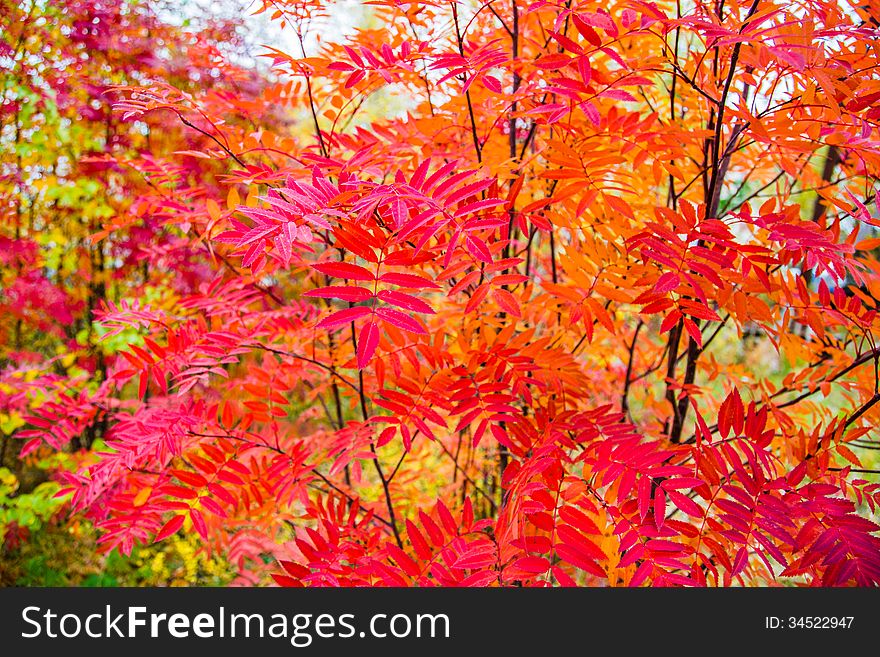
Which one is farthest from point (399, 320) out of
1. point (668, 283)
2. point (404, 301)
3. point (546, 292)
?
point (546, 292)

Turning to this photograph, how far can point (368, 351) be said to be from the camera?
724 mm

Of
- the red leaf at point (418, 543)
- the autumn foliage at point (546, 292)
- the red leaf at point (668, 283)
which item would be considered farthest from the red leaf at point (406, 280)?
the red leaf at point (418, 543)

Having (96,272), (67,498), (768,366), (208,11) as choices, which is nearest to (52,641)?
(67,498)

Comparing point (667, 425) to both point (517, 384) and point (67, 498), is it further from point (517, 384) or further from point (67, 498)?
point (67, 498)

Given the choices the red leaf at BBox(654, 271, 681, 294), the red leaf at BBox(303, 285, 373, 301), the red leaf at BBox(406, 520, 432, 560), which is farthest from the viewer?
the red leaf at BBox(406, 520, 432, 560)

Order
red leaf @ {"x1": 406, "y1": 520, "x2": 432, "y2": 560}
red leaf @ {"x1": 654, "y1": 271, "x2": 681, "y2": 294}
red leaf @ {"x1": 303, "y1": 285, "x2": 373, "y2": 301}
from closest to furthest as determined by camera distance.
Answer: red leaf @ {"x1": 303, "y1": 285, "x2": 373, "y2": 301} < red leaf @ {"x1": 654, "y1": 271, "x2": 681, "y2": 294} < red leaf @ {"x1": 406, "y1": 520, "x2": 432, "y2": 560}

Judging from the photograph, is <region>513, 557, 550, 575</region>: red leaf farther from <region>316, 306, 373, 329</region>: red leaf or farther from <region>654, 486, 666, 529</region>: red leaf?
<region>316, 306, 373, 329</region>: red leaf

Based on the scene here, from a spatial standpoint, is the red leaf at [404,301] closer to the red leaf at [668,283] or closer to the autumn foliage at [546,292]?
the autumn foliage at [546,292]

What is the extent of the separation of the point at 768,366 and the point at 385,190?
5.68 meters

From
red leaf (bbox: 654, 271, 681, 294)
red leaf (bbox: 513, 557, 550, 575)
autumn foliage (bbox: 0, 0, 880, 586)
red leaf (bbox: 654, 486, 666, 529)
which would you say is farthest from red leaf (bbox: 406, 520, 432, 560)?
red leaf (bbox: 654, 271, 681, 294)

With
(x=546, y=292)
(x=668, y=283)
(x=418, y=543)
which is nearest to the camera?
(x=668, y=283)

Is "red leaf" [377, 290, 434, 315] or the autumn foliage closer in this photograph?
"red leaf" [377, 290, 434, 315]

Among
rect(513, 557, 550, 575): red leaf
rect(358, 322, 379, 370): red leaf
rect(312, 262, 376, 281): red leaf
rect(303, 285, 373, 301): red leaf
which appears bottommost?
rect(513, 557, 550, 575): red leaf

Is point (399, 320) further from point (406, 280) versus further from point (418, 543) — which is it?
point (418, 543)
